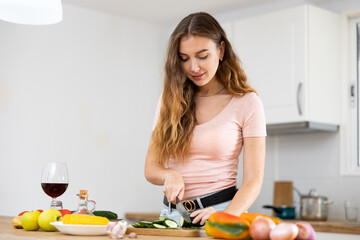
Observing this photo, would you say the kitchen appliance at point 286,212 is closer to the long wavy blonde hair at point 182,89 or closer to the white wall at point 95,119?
the white wall at point 95,119

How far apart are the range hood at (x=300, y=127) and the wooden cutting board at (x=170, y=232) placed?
8.00 feet

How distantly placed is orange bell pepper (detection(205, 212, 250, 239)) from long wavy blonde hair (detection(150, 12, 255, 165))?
67 cm

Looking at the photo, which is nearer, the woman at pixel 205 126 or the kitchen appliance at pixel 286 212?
the woman at pixel 205 126

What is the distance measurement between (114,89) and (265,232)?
368cm

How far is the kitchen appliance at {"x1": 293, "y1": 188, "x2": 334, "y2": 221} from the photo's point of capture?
12.5 feet

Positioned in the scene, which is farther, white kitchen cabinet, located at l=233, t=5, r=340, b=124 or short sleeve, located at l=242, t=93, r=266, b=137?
white kitchen cabinet, located at l=233, t=5, r=340, b=124

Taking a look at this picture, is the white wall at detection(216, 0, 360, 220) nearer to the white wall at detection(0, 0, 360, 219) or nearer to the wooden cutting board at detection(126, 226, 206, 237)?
the white wall at detection(0, 0, 360, 219)

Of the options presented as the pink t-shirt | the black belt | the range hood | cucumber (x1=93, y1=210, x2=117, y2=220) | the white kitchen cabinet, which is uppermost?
the white kitchen cabinet

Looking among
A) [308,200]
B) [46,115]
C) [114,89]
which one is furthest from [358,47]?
[46,115]

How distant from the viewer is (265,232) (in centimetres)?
126

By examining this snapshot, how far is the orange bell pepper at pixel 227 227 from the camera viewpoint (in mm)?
1298

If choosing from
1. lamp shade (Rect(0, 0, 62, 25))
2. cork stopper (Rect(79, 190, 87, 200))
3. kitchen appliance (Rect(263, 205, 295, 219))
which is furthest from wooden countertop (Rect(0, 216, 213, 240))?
kitchen appliance (Rect(263, 205, 295, 219))

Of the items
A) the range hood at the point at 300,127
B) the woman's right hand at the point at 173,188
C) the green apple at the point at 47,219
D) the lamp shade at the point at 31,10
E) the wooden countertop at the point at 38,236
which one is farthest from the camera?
the range hood at the point at 300,127

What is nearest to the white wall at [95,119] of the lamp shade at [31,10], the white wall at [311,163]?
the white wall at [311,163]
